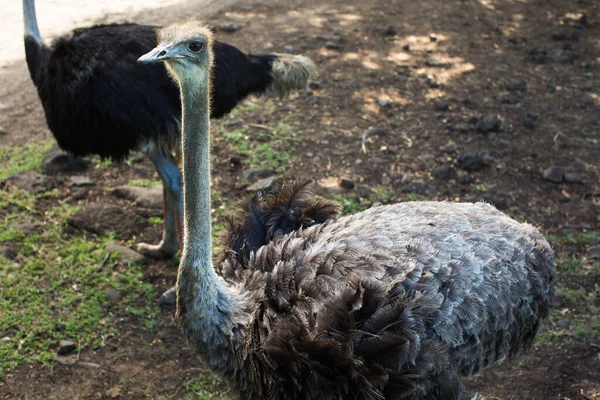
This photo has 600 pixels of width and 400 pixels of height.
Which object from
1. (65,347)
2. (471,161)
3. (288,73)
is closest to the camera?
(65,347)

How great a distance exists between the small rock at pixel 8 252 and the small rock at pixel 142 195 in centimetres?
84

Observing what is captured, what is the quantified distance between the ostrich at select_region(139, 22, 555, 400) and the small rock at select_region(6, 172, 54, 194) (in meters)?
2.32

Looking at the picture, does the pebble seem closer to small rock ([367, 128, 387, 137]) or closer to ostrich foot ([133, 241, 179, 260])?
small rock ([367, 128, 387, 137])

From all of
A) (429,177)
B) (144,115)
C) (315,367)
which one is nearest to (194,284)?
(315,367)

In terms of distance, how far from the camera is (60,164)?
5070 mm

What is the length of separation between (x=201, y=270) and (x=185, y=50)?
77 cm

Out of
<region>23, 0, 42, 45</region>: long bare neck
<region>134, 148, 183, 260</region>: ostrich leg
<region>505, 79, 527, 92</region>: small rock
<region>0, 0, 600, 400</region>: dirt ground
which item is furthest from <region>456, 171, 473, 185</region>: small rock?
<region>23, 0, 42, 45</region>: long bare neck

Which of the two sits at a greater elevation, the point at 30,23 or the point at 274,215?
the point at 30,23

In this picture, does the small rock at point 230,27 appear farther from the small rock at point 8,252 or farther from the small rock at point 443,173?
the small rock at point 8,252

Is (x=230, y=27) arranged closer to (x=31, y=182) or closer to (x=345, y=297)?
(x=31, y=182)

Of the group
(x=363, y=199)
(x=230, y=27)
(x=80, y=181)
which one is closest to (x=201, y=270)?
(x=363, y=199)

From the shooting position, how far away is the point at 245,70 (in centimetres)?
429

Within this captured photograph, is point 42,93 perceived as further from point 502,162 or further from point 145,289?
point 502,162

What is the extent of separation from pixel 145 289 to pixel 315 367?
74.2 inches
